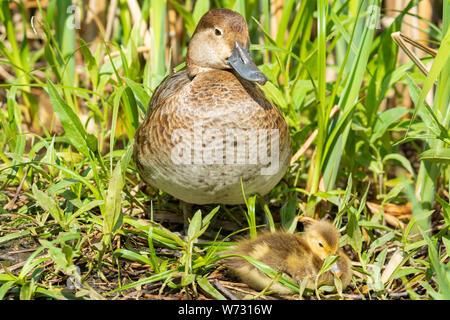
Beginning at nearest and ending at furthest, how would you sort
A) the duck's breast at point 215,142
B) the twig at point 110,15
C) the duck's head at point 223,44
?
the duck's breast at point 215,142 → the duck's head at point 223,44 → the twig at point 110,15

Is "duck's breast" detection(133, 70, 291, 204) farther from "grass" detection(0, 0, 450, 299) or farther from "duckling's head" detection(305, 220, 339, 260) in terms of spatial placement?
"duckling's head" detection(305, 220, 339, 260)

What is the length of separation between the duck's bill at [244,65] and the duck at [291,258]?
628 mm

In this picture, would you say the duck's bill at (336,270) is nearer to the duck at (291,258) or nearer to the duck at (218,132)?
the duck at (291,258)

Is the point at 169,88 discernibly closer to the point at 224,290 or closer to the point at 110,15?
the point at 224,290

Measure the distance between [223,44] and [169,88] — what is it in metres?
0.34

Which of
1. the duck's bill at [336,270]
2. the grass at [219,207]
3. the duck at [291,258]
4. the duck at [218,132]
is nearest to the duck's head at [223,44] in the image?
the duck at [218,132]

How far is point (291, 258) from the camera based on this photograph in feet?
7.13

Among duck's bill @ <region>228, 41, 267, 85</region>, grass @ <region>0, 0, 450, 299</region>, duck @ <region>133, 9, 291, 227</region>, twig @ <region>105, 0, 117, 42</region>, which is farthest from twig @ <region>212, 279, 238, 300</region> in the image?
twig @ <region>105, 0, 117, 42</region>

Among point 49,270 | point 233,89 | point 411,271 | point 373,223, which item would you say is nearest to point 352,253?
point 373,223

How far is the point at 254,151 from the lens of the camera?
7.42 ft

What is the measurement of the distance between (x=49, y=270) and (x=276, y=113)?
1.10 metres

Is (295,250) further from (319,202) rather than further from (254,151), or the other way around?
(319,202)

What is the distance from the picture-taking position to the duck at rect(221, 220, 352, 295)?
2141 millimetres

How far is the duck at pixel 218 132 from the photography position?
2.24 meters
